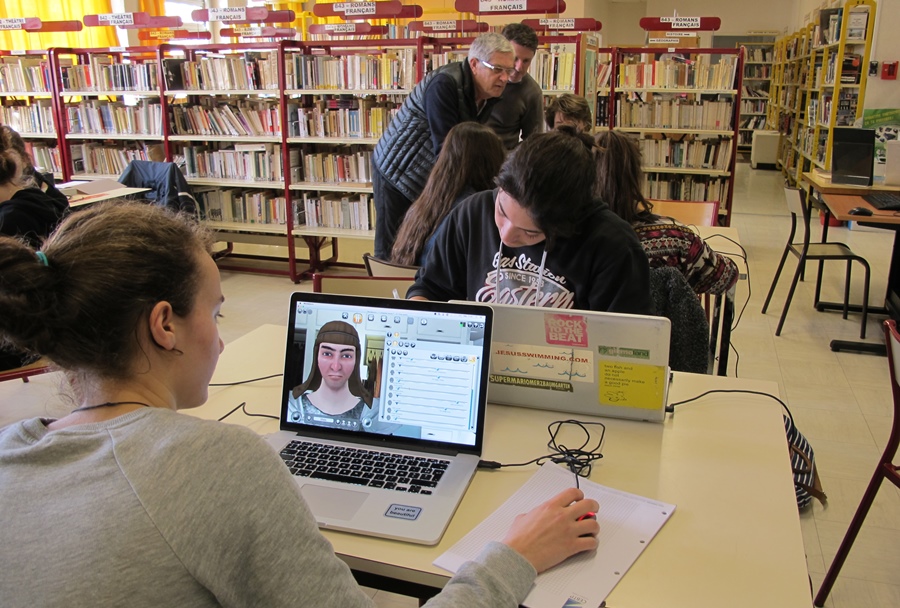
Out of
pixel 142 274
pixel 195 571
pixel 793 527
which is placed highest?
pixel 142 274

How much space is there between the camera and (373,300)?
52.7 inches

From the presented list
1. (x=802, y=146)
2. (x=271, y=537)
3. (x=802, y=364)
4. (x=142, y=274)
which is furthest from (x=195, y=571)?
(x=802, y=146)

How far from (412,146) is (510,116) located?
0.61 m

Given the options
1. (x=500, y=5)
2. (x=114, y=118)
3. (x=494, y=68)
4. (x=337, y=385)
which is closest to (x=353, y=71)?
(x=500, y=5)

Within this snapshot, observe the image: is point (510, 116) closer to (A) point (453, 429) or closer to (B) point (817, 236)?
(A) point (453, 429)

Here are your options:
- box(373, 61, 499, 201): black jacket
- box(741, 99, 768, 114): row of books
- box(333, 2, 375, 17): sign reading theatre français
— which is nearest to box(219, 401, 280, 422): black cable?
box(373, 61, 499, 201): black jacket

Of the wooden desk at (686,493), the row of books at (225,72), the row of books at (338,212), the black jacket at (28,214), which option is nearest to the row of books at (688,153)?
the row of books at (338,212)

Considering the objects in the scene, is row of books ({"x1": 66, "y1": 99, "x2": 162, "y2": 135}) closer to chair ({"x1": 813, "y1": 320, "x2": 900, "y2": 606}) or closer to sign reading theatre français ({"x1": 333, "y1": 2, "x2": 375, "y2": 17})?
sign reading theatre français ({"x1": 333, "y1": 2, "x2": 375, "y2": 17})

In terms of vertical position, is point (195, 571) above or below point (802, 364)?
above

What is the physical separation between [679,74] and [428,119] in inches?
121

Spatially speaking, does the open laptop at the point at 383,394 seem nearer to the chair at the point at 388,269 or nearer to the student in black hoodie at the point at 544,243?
the student in black hoodie at the point at 544,243

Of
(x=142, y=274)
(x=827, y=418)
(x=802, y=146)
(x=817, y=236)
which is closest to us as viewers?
(x=142, y=274)

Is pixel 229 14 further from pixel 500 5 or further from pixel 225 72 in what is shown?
pixel 500 5

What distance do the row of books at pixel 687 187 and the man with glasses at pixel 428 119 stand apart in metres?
2.87
